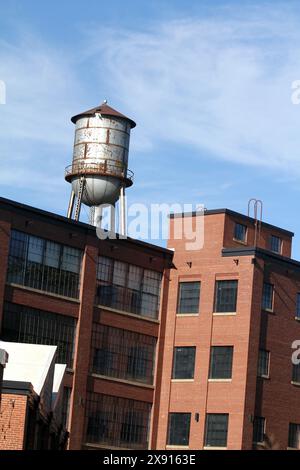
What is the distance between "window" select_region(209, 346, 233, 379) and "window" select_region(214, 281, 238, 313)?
88.6 inches

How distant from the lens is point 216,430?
6419 centimetres

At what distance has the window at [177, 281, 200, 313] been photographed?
6712 cm

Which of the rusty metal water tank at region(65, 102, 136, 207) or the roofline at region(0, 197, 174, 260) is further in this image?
the rusty metal water tank at region(65, 102, 136, 207)

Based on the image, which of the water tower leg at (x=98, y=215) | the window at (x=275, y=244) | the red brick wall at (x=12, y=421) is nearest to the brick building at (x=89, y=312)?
the water tower leg at (x=98, y=215)

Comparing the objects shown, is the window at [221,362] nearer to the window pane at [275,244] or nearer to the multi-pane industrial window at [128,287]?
the multi-pane industrial window at [128,287]

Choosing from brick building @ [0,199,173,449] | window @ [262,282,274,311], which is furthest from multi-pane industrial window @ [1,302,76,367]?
window @ [262,282,274,311]

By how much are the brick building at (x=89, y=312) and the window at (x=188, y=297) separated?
137 centimetres

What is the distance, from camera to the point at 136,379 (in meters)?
65.2

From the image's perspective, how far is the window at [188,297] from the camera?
67.1 metres

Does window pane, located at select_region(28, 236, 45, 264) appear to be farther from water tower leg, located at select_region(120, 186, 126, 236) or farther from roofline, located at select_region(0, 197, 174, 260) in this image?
water tower leg, located at select_region(120, 186, 126, 236)

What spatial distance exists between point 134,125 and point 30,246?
1450 cm

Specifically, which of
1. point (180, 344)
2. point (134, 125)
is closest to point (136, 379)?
point (180, 344)

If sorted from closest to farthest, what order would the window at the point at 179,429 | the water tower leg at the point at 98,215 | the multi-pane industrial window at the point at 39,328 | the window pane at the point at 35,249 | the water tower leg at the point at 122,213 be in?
1. the multi-pane industrial window at the point at 39,328
2. the window pane at the point at 35,249
3. the window at the point at 179,429
4. the water tower leg at the point at 122,213
5. the water tower leg at the point at 98,215
